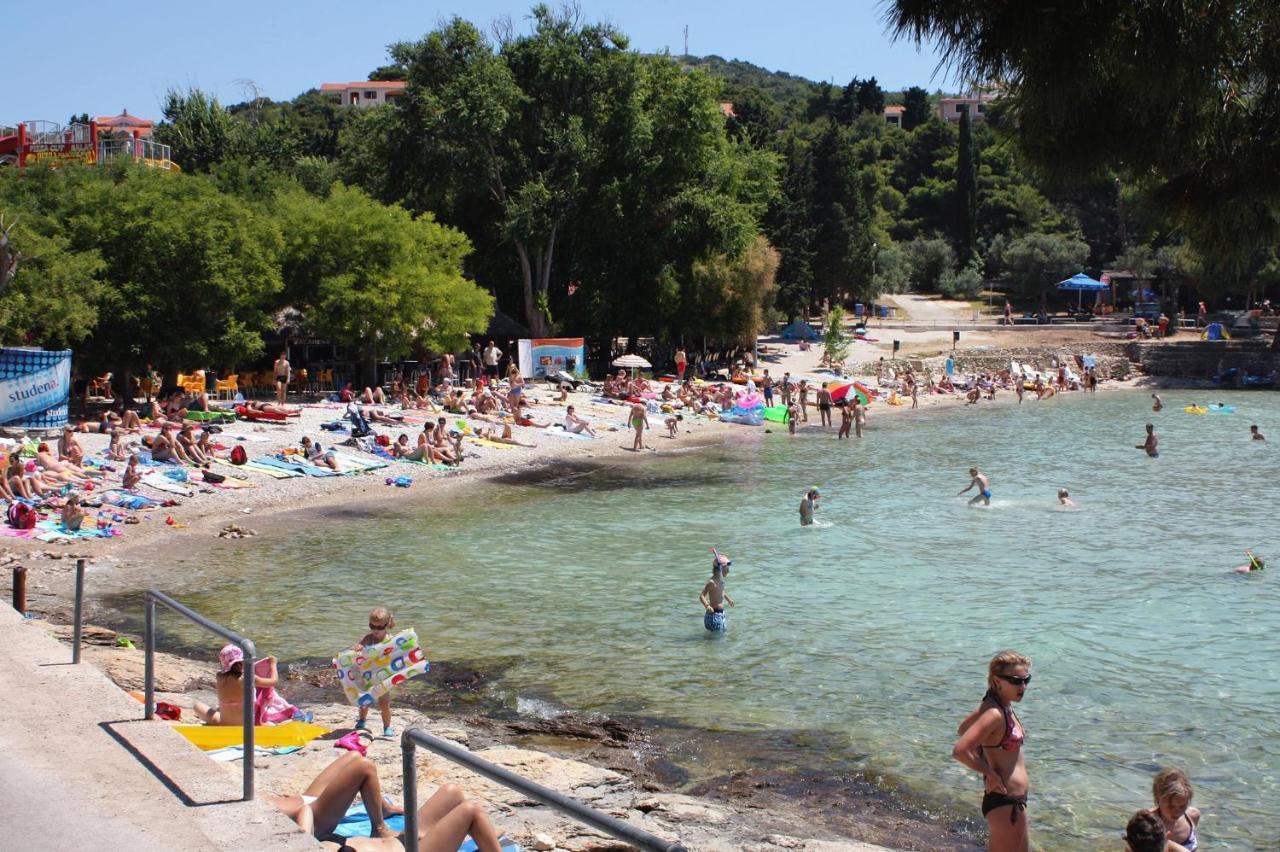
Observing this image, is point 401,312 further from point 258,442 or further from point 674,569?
point 674,569

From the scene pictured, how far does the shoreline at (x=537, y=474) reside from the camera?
1024 centimetres

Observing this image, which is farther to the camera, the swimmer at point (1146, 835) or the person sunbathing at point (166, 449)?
the person sunbathing at point (166, 449)

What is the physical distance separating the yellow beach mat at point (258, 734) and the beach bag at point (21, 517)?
11.8 meters

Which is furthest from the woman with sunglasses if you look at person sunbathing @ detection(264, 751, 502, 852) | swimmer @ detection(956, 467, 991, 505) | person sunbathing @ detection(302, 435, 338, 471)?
person sunbathing @ detection(302, 435, 338, 471)

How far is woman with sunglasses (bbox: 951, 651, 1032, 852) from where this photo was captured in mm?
6484

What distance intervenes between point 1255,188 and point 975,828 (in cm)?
576

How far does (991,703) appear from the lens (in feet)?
21.7

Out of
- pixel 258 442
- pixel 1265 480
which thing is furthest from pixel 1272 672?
pixel 258 442

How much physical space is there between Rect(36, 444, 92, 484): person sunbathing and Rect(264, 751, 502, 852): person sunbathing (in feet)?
56.8

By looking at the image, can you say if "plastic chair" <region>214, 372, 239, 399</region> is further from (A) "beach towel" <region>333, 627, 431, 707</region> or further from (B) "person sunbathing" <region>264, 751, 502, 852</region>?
(B) "person sunbathing" <region>264, 751, 502, 852</region>

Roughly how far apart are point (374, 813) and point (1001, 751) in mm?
3658

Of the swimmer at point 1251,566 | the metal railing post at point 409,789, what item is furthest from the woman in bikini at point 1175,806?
the swimmer at point 1251,566

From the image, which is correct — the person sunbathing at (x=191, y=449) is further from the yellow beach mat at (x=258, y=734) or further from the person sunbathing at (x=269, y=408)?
the yellow beach mat at (x=258, y=734)

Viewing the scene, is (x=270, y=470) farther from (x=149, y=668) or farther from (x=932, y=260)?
(x=932, y=260)
